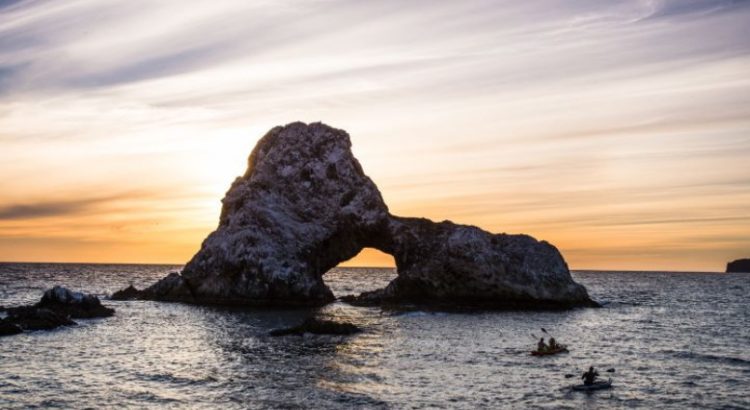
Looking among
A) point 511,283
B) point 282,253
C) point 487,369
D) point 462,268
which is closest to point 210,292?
point 282,253

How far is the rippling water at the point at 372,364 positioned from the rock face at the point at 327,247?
10.7 meters

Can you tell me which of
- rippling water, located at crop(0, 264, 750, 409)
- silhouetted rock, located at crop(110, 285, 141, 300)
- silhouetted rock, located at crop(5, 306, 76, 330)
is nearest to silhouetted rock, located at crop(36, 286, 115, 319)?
silhouetted rock, located at crop(5, 306, 76, 330)

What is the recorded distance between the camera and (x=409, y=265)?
8006 centimetres

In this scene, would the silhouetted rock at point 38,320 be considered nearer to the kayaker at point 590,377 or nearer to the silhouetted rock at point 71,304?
the silhouetted rock at point 71,304

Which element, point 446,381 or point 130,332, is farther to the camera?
point 130,332

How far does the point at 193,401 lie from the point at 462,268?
4851 centimetres

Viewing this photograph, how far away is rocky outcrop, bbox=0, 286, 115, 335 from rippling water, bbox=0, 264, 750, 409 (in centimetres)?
224

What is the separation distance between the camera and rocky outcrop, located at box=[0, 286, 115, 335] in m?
54.4

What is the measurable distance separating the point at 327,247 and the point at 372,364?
44575mm

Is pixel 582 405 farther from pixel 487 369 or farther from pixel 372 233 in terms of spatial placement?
pixel 372 233

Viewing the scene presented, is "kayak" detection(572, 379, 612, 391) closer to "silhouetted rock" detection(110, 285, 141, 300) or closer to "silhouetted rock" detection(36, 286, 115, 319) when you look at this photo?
"silhouetted rock" detection(36, 286, 115, 319)

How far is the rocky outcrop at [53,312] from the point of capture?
54375mm

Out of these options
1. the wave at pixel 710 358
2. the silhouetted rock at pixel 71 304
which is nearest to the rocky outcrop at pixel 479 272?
the silhouetted rock at pixel 71 304

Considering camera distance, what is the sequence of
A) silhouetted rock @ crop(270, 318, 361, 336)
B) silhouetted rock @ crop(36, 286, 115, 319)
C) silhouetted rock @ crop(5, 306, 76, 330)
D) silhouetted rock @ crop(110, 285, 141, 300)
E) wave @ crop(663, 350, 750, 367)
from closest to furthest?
1. wave @ crop(663, 350, 750, 367)
2. silhouetted rock @ crop(270, 318, 361, 336)
3. silhouetted rock @ crop(5, 306, 76, 330)
4. silhouetted rock @ crop(36, 286, 115, 319)
5. silhouetted rock @ crop(110, 285, 141, 300)
